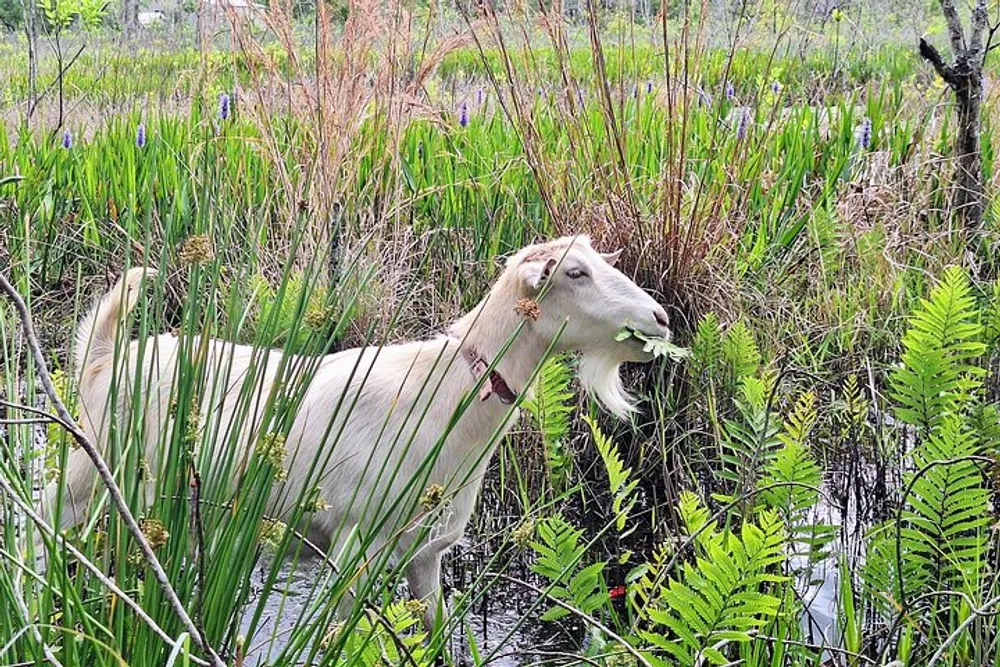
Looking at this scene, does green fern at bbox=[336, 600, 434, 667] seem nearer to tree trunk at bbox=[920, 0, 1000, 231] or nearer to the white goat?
the white goat

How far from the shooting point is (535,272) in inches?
108

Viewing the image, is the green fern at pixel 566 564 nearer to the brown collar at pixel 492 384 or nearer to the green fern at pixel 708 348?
the brown collar at pixel 492 384

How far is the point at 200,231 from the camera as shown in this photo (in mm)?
1743

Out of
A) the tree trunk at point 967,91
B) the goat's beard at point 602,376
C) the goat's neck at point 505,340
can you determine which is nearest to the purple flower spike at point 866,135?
the tree trunk at point 967,91

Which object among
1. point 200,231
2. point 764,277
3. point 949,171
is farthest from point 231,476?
point 949,171

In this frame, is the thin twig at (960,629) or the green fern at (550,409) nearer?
the thin twig at (960,629)

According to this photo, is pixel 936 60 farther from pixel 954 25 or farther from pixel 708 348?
pixel 708 348

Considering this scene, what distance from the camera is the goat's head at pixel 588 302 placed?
280cm

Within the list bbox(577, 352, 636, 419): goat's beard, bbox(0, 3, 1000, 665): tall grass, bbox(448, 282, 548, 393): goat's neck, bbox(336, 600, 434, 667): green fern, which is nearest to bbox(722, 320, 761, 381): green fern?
bbox(0, 3, 1000, 665): tall grass

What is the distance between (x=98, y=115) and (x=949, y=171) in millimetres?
4677

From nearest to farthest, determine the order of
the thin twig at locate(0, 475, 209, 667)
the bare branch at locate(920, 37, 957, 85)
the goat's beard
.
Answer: the thin twig at locate(0, 475, 209, 667), the goat's beard, the bare branch at locate(920, 37, 957, 85)

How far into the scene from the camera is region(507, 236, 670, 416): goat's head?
9.18 feet

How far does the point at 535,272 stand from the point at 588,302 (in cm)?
16

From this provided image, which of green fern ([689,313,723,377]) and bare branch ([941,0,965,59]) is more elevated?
bare branch ([941,0,965,59])
